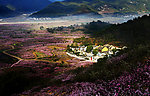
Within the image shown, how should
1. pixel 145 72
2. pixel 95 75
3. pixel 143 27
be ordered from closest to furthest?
1. pixel 145 72
2. pixel 95 75
3. pixel 143 27

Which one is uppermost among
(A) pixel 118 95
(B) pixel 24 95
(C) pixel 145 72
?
(C) pixel 145 72

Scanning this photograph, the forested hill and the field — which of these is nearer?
the field

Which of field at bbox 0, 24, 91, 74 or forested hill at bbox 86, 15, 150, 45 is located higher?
forested hill at bbox 86, 15, 150, 45

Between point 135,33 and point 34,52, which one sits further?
point 135,33

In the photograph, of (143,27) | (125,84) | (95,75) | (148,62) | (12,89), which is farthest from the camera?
(143,27)

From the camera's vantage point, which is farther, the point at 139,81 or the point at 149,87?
the point at 139,81

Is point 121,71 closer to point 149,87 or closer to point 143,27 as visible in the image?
point 149,87

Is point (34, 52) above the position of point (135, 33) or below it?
below

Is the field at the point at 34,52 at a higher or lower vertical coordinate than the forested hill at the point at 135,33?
lower

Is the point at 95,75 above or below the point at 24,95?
above

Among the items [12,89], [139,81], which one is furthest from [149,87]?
[12,89]

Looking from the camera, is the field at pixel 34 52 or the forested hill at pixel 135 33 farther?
the forested hill at pixel 135 33
